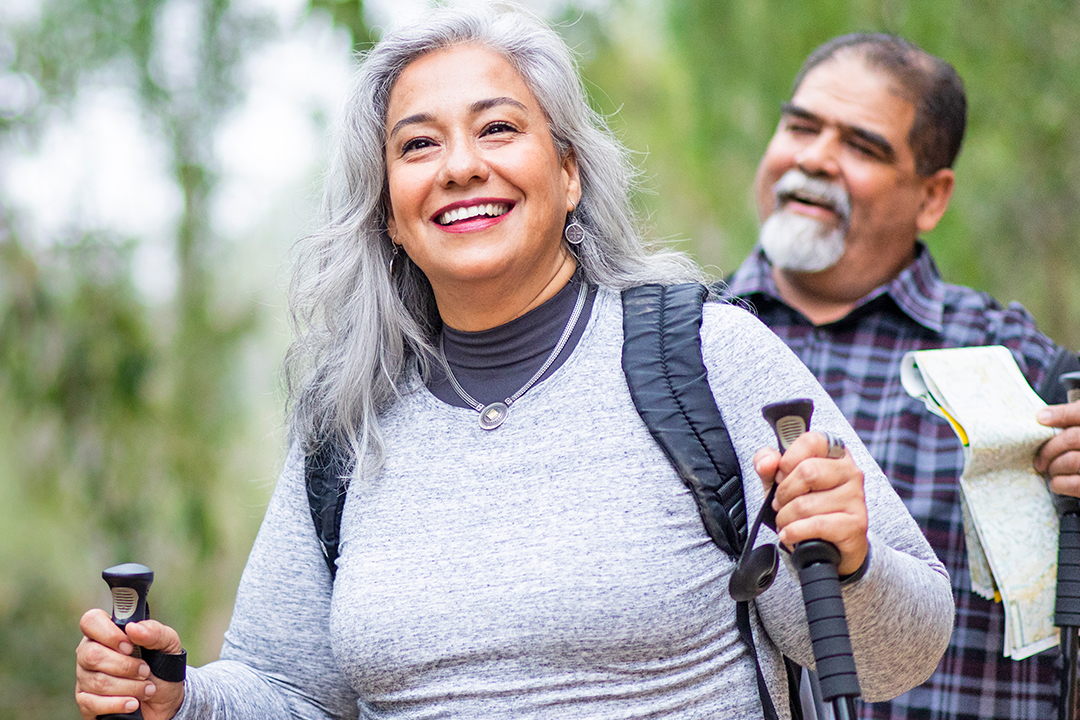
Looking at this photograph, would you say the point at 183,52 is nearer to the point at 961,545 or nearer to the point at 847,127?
the point at 847,127

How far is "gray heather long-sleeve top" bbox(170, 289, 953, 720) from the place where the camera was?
66.4 inches

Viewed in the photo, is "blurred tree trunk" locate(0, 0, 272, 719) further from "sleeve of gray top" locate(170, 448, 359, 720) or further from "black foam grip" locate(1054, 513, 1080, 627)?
"black foam grip" locate(1054, 513, 1080, 627)

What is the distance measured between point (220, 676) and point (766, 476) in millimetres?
1089

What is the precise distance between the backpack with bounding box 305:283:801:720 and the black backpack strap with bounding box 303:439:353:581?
0.58 meters

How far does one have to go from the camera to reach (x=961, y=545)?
2.47 m

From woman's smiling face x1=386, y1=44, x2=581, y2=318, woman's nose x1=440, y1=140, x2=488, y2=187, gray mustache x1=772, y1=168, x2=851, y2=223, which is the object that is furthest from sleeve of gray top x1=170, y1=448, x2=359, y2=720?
gray mustache x1=772, y1=168, x2=851, y2=223

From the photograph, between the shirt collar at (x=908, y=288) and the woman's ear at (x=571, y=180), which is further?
the shirt collar at (x=908, y=288)

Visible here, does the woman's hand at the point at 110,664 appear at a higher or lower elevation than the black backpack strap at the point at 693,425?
lower

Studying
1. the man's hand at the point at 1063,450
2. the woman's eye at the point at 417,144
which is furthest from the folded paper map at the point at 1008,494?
the woman's eye at the point at 417,144

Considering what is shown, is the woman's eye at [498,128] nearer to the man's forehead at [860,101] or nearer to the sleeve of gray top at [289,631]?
the sleeve of gray top at [289,631]

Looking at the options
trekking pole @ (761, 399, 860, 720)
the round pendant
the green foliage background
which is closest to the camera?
trekking pole @ (761, 399, 860, 720)

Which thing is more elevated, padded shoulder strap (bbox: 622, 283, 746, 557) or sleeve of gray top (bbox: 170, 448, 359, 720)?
padded shoulder strap (bbox: 622, 283, 746, 557)

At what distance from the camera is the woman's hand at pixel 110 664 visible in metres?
1.67

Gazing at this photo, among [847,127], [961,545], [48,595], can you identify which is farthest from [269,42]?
Result: [48,595]
